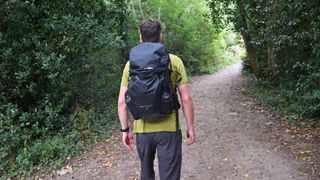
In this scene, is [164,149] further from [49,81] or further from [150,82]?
[49,81]

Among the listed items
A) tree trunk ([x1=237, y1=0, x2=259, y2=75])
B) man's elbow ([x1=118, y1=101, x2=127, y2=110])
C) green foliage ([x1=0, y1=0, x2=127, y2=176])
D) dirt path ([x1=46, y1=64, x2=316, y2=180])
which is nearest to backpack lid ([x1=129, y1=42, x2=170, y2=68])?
man's elbow ([x1=118, y1=101, x2=127, y2=110])

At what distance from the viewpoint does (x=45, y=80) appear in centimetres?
819

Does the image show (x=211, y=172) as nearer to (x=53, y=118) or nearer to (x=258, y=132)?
(x=258, y=132)

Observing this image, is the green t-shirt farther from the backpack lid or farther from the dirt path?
the dirt path

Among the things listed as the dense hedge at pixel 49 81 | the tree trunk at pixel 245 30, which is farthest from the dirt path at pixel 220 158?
the tree trunk at pixel 245 30

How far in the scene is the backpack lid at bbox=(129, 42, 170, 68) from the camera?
3293 mm

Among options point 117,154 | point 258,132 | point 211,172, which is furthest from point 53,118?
point 258,132

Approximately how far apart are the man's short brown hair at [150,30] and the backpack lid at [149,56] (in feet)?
0.20

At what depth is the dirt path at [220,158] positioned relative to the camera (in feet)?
18.8

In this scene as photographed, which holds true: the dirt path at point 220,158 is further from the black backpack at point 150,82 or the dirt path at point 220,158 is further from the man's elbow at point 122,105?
the black backpack at point 150,82

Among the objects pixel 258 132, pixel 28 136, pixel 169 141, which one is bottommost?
pixel 258 132

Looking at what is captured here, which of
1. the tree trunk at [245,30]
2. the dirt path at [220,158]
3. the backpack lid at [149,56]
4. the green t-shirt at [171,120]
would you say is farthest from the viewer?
the tree trunk at [245,30]

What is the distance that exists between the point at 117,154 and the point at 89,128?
1446 mm

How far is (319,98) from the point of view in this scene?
732 centimetres
